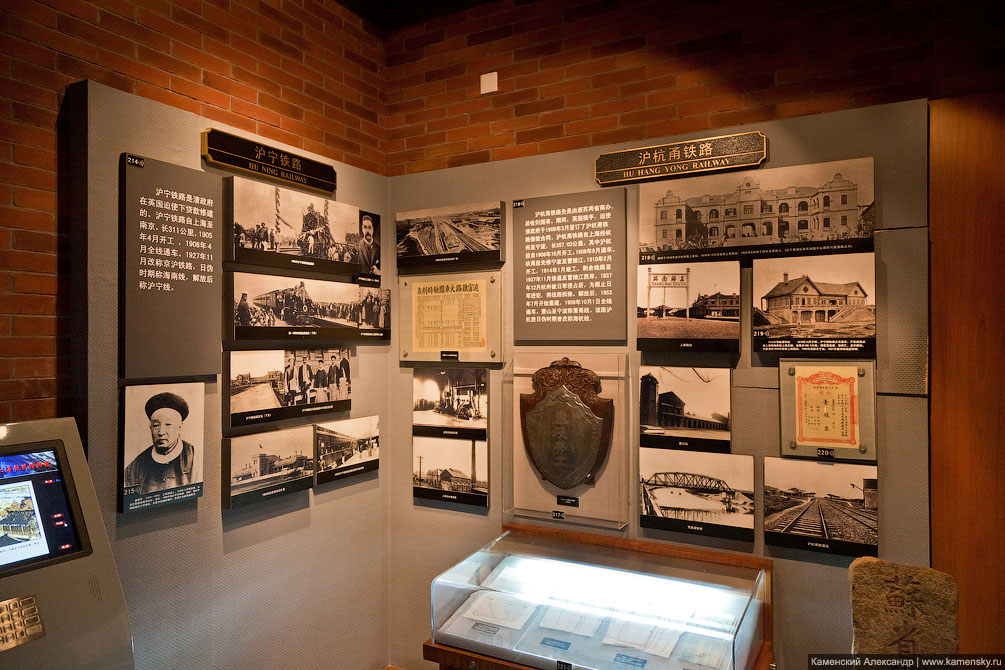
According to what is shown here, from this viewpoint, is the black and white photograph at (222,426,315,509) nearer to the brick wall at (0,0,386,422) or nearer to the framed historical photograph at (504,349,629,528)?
the brick wall at (0,0,386,422)

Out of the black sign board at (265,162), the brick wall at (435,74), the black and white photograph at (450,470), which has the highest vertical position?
the brick wall at (435,74)

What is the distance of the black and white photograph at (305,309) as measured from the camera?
2793 millimetres

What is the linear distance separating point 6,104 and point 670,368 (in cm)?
277

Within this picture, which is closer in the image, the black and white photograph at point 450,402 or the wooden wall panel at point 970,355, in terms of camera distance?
the wooden wall panel at point 970,355

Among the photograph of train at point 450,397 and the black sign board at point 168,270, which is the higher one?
the black sign board at point 168,270

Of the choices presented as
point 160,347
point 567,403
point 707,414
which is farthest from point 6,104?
point 707,414

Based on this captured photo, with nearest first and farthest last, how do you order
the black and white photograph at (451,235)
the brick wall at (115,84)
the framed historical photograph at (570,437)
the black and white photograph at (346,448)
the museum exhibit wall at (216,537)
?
the brick wall at (115,84), the museum exhibit wall at (216,537), the framed historical photograph at (570,437), the black and white photograph at (346,448), the black and white photograph at (451,235)

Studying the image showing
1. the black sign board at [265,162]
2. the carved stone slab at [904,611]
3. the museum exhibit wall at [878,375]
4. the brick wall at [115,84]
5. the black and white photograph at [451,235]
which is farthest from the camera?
the black and white photograph at [451,235]

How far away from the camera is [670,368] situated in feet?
9.57

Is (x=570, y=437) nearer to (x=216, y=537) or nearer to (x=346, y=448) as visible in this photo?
(x=346, y=448)

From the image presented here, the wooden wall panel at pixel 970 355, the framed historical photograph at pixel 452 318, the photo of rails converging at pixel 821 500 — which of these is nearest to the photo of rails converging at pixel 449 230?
the framed historical photograph at pixel 452 318

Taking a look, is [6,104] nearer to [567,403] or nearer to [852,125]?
[567,403]

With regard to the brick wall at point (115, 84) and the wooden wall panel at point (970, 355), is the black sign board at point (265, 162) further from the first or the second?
the wooden wall panel at point (970, 355)

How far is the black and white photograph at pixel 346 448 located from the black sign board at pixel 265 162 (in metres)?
1.23
